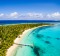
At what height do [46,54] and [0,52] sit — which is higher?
[0,52]

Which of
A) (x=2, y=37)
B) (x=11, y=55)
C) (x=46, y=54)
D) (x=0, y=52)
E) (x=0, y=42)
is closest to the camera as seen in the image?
(x=0, y=52)

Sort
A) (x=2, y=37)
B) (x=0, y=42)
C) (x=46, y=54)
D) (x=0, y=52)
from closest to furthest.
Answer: (x=0, y=52)
(x=46, y=54)
(x=0, y=42)
(x=2, y=37)

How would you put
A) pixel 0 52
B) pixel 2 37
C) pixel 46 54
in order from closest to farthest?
pixel 0 52
pixel 46 54
pixel 2 37

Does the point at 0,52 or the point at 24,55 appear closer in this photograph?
the point at 0,52

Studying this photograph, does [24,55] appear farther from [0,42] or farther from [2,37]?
[2,37]

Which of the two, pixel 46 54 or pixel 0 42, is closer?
pixel 46 54

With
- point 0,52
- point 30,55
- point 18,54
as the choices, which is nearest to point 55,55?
point 30,55

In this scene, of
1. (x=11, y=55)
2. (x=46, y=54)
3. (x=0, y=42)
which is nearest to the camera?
(x=11, y=55)

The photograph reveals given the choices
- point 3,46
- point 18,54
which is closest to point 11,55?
point 18,54

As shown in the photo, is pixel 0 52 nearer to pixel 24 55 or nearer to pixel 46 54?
pixel 24 55
